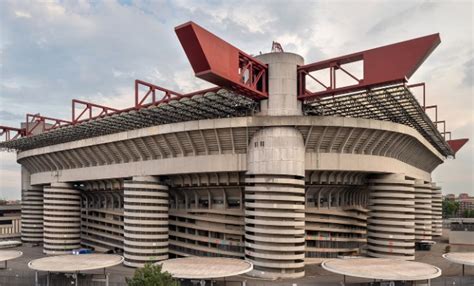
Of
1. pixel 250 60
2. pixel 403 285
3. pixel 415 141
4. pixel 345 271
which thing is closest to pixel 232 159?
pixel 250 60

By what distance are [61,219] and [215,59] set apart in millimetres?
51229

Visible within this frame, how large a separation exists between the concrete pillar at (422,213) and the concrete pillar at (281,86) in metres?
49.3

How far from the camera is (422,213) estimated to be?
8275 centimetres

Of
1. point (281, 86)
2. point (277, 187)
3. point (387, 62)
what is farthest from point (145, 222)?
point (387, 62)

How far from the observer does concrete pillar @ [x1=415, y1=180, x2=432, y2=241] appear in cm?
8175

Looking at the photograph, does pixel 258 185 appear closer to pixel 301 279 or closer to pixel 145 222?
pixel 301 279

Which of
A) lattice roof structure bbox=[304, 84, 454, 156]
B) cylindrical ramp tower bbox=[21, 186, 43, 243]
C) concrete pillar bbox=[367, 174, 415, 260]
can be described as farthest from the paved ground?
cylindrical ramp tower bbox=[21, 186, 43, 243]

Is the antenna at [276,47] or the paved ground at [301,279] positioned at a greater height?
the antenna at [276,47]

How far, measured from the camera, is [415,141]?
58.6m

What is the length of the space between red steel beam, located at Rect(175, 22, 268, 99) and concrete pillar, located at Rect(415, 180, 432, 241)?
185 ft

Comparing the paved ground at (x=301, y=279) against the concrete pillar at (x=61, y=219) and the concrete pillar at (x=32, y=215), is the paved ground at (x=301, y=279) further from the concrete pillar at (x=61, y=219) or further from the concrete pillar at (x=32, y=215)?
the concrete pillar at (x=32, y=215)

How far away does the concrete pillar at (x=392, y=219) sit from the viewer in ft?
174

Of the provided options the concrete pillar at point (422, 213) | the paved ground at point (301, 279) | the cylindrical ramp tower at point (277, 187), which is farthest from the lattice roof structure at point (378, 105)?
the concrete pillar at point (422, 213)

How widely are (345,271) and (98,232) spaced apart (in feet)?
173
